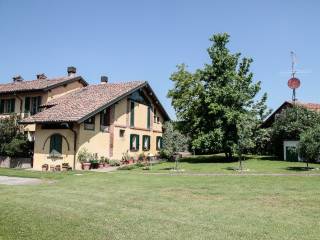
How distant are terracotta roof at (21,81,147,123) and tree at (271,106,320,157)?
1373 cm

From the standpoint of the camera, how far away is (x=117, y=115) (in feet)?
98.6

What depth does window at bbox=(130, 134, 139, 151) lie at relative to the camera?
31781mm

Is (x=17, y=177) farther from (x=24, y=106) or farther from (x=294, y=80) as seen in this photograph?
(x=294, y=80)

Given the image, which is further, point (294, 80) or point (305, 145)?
point (294, 80)

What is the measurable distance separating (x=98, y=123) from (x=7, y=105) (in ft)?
35.7

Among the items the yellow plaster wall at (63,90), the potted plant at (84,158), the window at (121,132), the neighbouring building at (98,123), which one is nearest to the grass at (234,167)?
the potted plant at (84,158)

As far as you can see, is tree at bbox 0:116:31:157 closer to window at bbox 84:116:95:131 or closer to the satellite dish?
window at bbox 84:116:95:131

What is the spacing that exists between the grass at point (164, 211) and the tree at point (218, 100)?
15.7m

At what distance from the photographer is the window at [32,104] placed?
1229 inches

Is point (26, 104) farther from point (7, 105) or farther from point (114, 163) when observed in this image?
point (114, 163)

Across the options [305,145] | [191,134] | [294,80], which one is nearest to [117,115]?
[191,134]

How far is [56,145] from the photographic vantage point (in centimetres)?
2602

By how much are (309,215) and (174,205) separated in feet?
12.0

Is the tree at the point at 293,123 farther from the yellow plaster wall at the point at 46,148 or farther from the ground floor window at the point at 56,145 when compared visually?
the ground floor window at the point at 56,145
